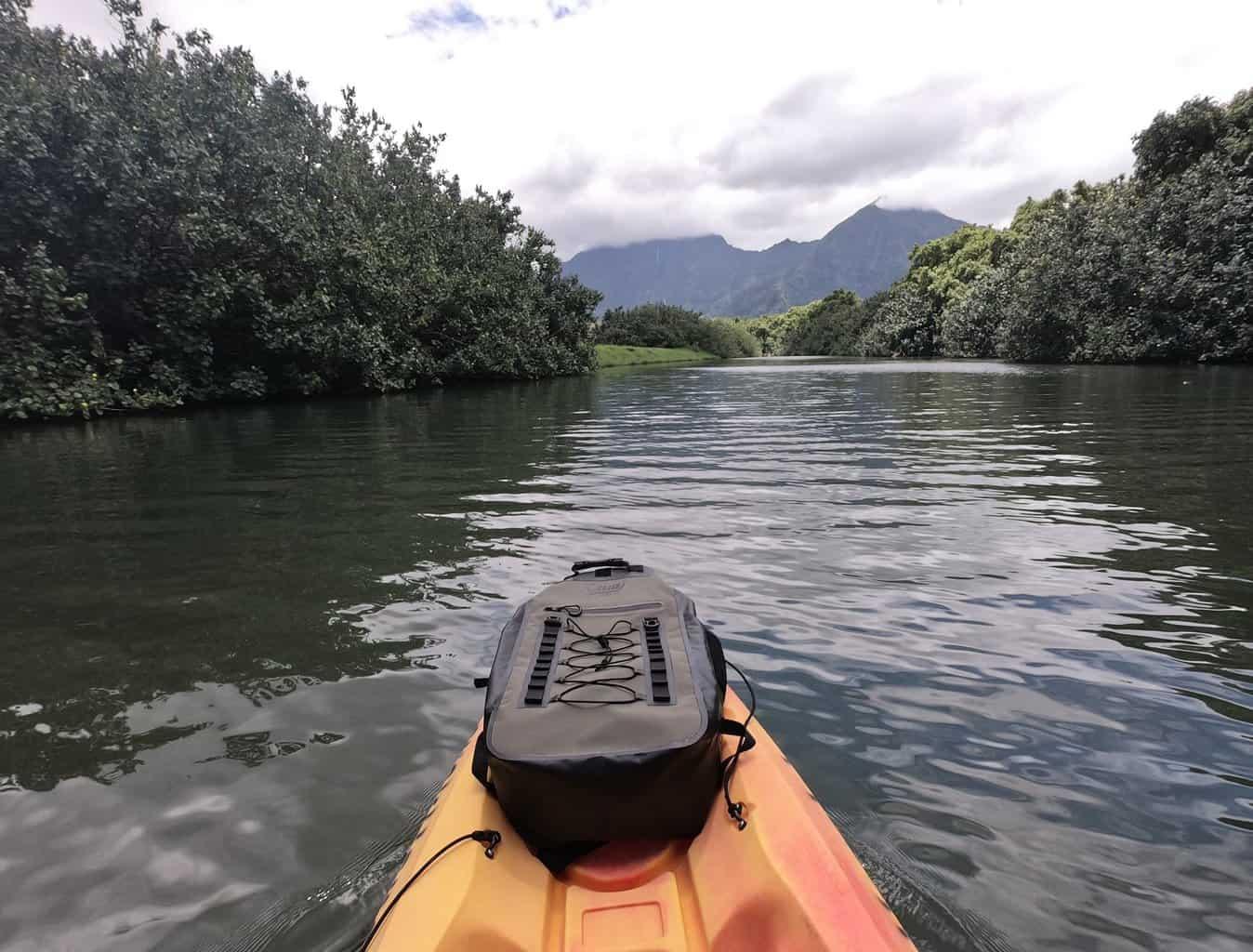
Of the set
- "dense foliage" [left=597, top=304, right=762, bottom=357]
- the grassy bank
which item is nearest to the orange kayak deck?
the grassy bank

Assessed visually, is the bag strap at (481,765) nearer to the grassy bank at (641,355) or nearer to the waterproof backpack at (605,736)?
the waterproof backpack at (605,736)

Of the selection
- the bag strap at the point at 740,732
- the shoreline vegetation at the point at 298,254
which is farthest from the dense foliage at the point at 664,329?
the bag strap at the point at 740,732

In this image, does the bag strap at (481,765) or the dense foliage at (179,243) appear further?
the dense foliage at (179,243)

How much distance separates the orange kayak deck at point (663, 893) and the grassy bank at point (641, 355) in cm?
5848

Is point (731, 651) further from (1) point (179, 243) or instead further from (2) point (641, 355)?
(2) point (641, 355)

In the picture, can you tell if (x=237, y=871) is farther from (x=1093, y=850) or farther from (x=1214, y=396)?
(x=1214, y=396)

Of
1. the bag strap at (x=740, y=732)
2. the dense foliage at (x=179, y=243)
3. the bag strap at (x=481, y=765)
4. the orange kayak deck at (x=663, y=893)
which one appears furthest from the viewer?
the dense foliage at (x=179, y=243)

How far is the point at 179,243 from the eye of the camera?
20344 mm

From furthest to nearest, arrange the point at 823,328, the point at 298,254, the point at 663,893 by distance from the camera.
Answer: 1. the point at 823,328
2. the point at 298,254
3. the point at 663,893

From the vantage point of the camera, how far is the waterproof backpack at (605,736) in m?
2.19

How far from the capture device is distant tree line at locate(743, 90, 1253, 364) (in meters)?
35.0

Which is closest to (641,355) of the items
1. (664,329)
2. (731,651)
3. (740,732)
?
(664,329)

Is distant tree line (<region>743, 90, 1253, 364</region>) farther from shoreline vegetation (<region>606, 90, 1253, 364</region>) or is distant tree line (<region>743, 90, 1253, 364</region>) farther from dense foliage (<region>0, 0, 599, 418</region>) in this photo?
dense foliage (<region>0, 0, 599, 418</region>)

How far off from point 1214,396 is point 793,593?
19.9m
